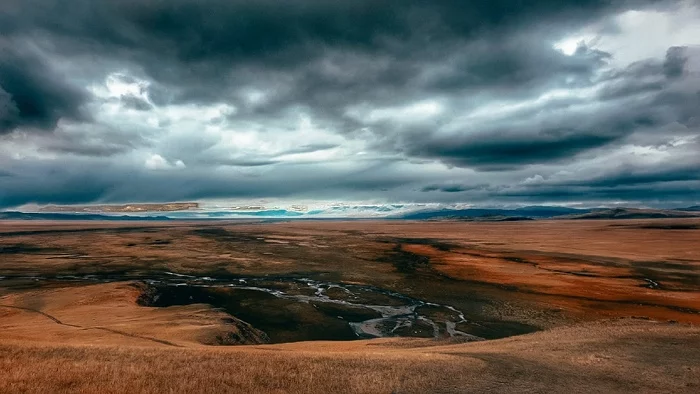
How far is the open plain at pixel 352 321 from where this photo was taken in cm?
1778

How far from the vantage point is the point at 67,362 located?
59.3 feet

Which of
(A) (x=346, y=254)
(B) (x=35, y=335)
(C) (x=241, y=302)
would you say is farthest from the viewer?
(A) (x=346, y=254)

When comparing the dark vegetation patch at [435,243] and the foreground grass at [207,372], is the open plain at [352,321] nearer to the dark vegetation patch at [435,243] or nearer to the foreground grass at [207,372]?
the foreground grass at [207,372]

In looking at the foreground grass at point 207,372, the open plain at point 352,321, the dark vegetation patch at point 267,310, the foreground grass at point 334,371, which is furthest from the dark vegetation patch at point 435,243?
the foreground grass at point 207,372

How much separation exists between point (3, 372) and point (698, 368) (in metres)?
29.6

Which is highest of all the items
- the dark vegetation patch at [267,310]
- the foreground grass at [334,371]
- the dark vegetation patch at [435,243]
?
the foreground grass at [334,371]

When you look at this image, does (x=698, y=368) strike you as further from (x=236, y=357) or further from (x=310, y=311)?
(x=310, y=311)

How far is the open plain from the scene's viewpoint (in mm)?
17781

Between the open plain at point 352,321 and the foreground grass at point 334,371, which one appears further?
the open plain at point 352,321

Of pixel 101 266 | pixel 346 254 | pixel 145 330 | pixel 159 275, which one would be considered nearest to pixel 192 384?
pixel 145 330

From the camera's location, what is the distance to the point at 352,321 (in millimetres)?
45031

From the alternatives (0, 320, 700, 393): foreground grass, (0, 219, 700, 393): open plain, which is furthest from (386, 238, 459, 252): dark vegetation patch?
(0, 320, 700, 393): foreground grass

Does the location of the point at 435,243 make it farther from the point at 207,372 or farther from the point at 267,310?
the point at 207,372

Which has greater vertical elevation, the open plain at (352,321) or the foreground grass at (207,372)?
the foreground grass at (207,372)
